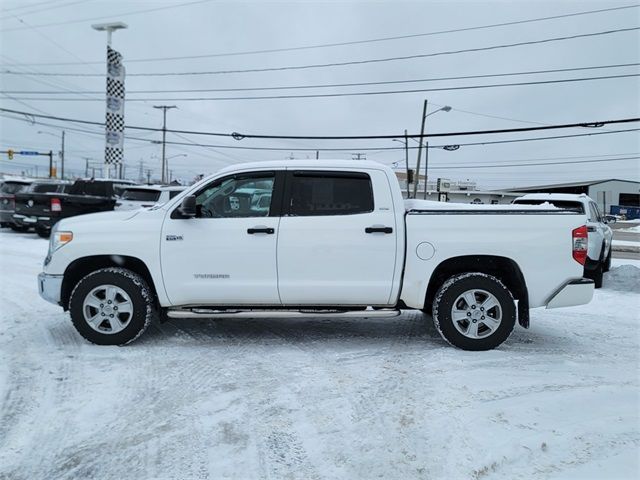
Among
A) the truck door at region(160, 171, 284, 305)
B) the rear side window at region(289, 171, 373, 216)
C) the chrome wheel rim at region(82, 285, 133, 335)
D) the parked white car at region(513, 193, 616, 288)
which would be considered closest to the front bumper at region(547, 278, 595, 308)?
the rear side window at region(289, 171, 373, 216)

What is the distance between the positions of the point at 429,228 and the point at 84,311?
3.50 metres

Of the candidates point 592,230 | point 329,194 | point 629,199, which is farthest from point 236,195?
point 629,199

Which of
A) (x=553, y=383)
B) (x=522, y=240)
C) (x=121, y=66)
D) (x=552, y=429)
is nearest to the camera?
(x=552, y=429)

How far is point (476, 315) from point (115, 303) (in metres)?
3.58

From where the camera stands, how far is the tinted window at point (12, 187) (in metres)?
15.2

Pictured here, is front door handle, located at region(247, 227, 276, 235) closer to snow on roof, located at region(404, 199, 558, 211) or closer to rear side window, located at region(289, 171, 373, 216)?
rear side window, located at region(289, 171, 373, 216)

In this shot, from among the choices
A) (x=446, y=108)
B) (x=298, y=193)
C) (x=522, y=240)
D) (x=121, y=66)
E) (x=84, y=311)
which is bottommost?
(x=84, y=311)

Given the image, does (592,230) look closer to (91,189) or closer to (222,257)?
(222,257)

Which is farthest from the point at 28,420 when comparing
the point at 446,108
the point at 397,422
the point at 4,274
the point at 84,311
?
the point at 446,108

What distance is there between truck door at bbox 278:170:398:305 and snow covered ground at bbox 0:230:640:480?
2.01 ft

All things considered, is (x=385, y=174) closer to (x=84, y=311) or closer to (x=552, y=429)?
(x=552, y=429)

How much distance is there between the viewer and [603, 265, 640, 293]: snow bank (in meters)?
8.40

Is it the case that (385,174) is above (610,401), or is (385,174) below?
above

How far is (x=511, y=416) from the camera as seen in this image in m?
3.49
